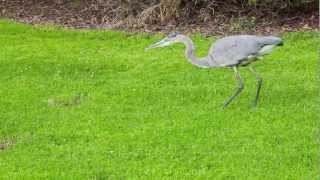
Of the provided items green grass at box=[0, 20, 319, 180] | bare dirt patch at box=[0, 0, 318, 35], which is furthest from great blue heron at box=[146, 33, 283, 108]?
bare dirt patch at box=[0, 0, 318, 35]

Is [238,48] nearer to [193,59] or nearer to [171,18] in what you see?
[193,59]

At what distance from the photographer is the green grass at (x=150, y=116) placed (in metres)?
7.72

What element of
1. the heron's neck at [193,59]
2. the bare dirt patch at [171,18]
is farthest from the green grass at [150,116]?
the bare dirt patch at [171,18]

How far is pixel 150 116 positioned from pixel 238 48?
54.0 inches

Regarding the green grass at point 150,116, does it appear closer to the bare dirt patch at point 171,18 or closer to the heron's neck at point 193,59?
the heron's neck at point 193,59

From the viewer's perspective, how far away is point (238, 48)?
9508 mm

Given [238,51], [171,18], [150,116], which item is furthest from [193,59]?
[171,18]

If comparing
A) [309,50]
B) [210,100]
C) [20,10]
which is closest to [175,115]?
[210,100]

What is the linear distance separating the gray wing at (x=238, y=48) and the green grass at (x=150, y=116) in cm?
63

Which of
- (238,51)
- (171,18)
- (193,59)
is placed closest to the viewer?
(238,51)

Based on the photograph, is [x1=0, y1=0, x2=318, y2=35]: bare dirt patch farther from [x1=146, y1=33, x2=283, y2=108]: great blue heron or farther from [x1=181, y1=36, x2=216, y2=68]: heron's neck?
[x1=146, y1=33, x2=283, y2=108]: great blue heron

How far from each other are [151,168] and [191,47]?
2677 mm

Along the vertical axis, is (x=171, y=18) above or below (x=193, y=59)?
below

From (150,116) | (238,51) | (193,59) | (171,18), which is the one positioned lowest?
(171,18)
